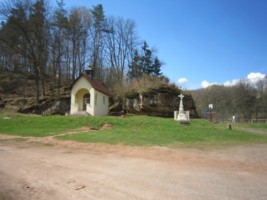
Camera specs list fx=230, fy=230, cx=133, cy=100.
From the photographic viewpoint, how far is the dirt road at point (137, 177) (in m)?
4.88

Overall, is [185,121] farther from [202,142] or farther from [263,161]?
[263,161]

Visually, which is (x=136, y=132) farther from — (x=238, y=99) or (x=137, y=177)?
(x=238, y=99)

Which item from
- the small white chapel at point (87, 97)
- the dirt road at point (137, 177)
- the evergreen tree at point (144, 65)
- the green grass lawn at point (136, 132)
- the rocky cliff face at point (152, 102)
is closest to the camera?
the dirt road at point (137, 177)

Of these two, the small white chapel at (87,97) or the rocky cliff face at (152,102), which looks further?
the rocky cliff face at (152,102)

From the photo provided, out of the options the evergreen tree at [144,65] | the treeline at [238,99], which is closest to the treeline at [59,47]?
the evergreen tree at [144,65]

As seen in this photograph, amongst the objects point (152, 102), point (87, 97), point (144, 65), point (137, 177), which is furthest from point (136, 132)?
point (144, 65)

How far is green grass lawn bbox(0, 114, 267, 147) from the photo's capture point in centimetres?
1354

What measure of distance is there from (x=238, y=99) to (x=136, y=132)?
156 ft

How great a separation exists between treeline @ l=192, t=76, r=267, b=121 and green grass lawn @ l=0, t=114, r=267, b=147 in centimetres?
3479

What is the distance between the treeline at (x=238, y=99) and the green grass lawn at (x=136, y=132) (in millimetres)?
34790

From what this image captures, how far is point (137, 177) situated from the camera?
6.16 metres

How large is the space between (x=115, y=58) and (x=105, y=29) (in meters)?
5.79

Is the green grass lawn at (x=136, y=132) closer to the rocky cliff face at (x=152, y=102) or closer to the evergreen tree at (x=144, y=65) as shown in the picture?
the rocky cliff face at (x=152, y=102)

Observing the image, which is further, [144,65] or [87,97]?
[144,65]
